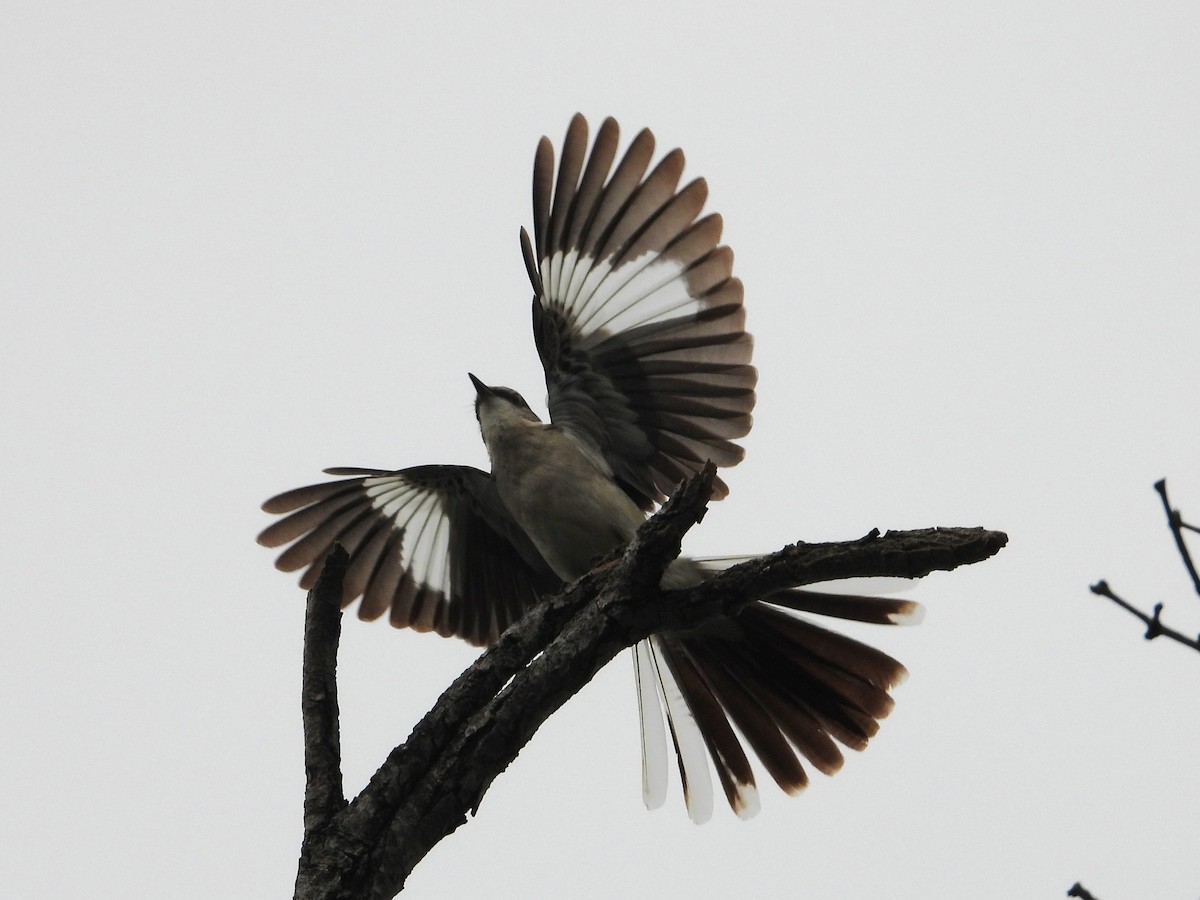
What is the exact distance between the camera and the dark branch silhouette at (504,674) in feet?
8.32

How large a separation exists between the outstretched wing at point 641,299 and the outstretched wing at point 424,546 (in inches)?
27.8

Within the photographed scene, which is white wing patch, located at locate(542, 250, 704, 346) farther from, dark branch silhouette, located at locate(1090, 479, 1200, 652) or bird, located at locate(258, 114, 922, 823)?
dark branch silhouette, located at locate(1090, 479, 1200, 652)

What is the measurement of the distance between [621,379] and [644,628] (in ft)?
5.61

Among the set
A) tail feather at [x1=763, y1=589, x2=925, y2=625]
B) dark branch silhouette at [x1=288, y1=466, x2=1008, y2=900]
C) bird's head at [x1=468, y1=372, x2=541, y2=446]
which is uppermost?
bird's head at [x1=468, y1=372, x2=541, y2=446]

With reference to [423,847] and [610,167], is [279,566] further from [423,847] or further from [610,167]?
[423,847]

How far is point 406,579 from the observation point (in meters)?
4.82

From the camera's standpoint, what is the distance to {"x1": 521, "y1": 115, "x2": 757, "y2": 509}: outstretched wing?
4215 mm

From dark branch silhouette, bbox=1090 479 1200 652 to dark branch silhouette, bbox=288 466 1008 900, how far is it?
1043 mm

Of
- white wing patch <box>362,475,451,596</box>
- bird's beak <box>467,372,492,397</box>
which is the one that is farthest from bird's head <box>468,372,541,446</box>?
white wing patch <box>362,475,451,596</box>

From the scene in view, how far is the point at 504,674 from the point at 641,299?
1904 millimetres

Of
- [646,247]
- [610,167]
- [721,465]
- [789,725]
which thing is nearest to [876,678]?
[789,725]

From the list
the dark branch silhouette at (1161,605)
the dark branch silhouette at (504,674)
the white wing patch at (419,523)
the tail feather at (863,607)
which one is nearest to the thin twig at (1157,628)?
the dark branch silhouette at (1161,605)

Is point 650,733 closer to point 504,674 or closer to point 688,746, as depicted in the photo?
point 688,746

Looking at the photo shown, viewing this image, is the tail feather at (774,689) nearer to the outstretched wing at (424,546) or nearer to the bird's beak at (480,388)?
the outstretched wing at (424,546)
